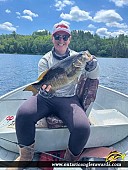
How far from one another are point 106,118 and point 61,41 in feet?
4.02

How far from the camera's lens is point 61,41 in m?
2.67

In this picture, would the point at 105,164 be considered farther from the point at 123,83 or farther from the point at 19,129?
the point at 123,83

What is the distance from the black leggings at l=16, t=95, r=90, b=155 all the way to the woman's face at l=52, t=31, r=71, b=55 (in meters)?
0.59

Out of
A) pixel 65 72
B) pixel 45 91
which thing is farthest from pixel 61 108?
pixel 65 72

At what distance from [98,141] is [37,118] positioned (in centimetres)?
88

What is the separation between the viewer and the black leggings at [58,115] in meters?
2.25

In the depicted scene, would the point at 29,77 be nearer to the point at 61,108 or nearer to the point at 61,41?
the point at 61,41

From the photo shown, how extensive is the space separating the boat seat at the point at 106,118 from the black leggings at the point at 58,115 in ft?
1.92

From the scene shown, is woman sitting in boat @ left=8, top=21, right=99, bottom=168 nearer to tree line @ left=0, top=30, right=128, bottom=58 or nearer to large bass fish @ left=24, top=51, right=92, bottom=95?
large bass fish @ left=24, top=51, right=92, bottom=95

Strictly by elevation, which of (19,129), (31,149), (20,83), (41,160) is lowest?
(20,83)

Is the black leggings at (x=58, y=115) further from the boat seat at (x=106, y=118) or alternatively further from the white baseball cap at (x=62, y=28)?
the white baseball cap at (x=62, y=28)

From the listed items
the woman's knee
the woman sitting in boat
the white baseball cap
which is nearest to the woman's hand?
the woman sitting in boat

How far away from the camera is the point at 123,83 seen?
12711 millimetres

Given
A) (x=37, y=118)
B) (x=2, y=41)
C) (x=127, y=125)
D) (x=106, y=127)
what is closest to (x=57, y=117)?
(x=37, y=118)
